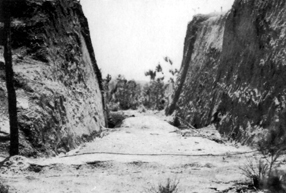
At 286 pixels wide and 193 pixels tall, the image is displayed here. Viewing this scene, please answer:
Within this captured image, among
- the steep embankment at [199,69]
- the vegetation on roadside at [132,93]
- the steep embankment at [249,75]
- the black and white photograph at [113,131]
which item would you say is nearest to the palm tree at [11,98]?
the black and white photograph at [113,131]

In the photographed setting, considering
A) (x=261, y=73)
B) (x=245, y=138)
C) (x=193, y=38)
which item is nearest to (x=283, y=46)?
(x=261, y=73)

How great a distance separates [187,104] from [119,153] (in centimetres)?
879

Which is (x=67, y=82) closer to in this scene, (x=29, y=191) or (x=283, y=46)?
(x=29, y=191)

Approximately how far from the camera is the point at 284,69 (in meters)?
6.12

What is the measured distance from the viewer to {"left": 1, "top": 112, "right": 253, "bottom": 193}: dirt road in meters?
4.59

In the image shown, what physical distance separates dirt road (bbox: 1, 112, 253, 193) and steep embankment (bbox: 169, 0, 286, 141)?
1.02m

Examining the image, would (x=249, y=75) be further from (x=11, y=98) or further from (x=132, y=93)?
(x=132, y=93)

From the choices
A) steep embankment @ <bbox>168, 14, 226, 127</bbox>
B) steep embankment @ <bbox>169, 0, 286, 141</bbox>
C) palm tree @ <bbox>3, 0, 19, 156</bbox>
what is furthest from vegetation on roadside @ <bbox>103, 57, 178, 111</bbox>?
palm tree @ <bbox>3, 0, 19, 156</bbox>

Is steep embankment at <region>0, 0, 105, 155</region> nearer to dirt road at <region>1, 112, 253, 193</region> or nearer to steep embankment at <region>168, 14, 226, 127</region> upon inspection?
dirt road at <region>1, 112, 253, 193</region>

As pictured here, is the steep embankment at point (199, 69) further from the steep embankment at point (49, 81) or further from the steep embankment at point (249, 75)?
the steep embankment at point (49, 81)

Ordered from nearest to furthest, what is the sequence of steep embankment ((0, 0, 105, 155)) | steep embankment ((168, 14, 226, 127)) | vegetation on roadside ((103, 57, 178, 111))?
steep embankment ((0, 0, 105, 155))
steep embankment ((168, 14, 226, 127))
vegetation on roadside ((103, 57, 178, 111))

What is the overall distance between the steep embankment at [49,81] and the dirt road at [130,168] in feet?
1.70

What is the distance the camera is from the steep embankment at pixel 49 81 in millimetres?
6082

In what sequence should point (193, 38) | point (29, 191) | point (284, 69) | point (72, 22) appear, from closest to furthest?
1. point (29, 191)
2. point (284, 69)
3. point (72, 22)
4. point (193, 38)
